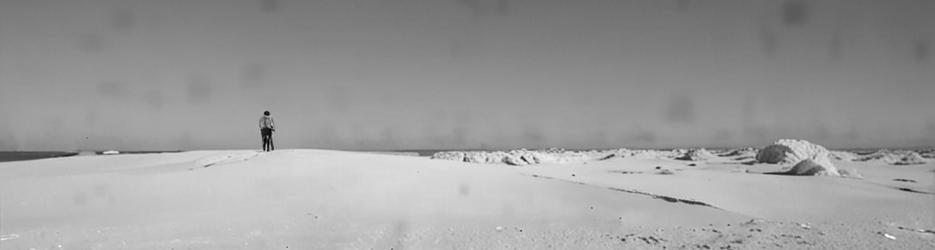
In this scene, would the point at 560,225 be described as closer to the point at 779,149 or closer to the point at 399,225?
the point at 399,225

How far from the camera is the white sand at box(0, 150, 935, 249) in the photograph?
388cm

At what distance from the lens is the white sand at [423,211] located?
3.88m

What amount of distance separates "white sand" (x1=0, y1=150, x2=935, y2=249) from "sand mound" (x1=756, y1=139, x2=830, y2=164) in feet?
18.6

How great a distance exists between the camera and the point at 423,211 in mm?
4902

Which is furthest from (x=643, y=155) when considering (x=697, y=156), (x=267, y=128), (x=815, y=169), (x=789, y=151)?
(x=267, y=128)

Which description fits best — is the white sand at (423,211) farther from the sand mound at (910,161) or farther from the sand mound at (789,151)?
the sand mound at (910,161)

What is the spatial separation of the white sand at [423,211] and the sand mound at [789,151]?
5660 mm

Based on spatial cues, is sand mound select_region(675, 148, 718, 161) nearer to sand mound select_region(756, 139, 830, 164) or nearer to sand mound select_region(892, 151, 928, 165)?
sand mound select_region(756, 139, 830, 164)

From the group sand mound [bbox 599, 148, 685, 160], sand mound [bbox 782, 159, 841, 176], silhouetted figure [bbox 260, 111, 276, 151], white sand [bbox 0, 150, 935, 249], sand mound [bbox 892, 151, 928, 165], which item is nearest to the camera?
white sand [bbox 0, 150, 935, 249]

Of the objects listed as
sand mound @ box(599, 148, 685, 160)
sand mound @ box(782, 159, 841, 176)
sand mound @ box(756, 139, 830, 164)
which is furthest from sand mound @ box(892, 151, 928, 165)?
sand mound @ box(782, 159, 841, 176)

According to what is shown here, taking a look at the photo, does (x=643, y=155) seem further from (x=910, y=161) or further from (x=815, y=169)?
(x=815, y=169)

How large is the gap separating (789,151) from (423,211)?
1187 cm

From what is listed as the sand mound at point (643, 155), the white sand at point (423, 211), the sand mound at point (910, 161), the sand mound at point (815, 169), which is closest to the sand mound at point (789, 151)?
the sand mound at point (910, 161)

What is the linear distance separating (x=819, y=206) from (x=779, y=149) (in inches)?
345
